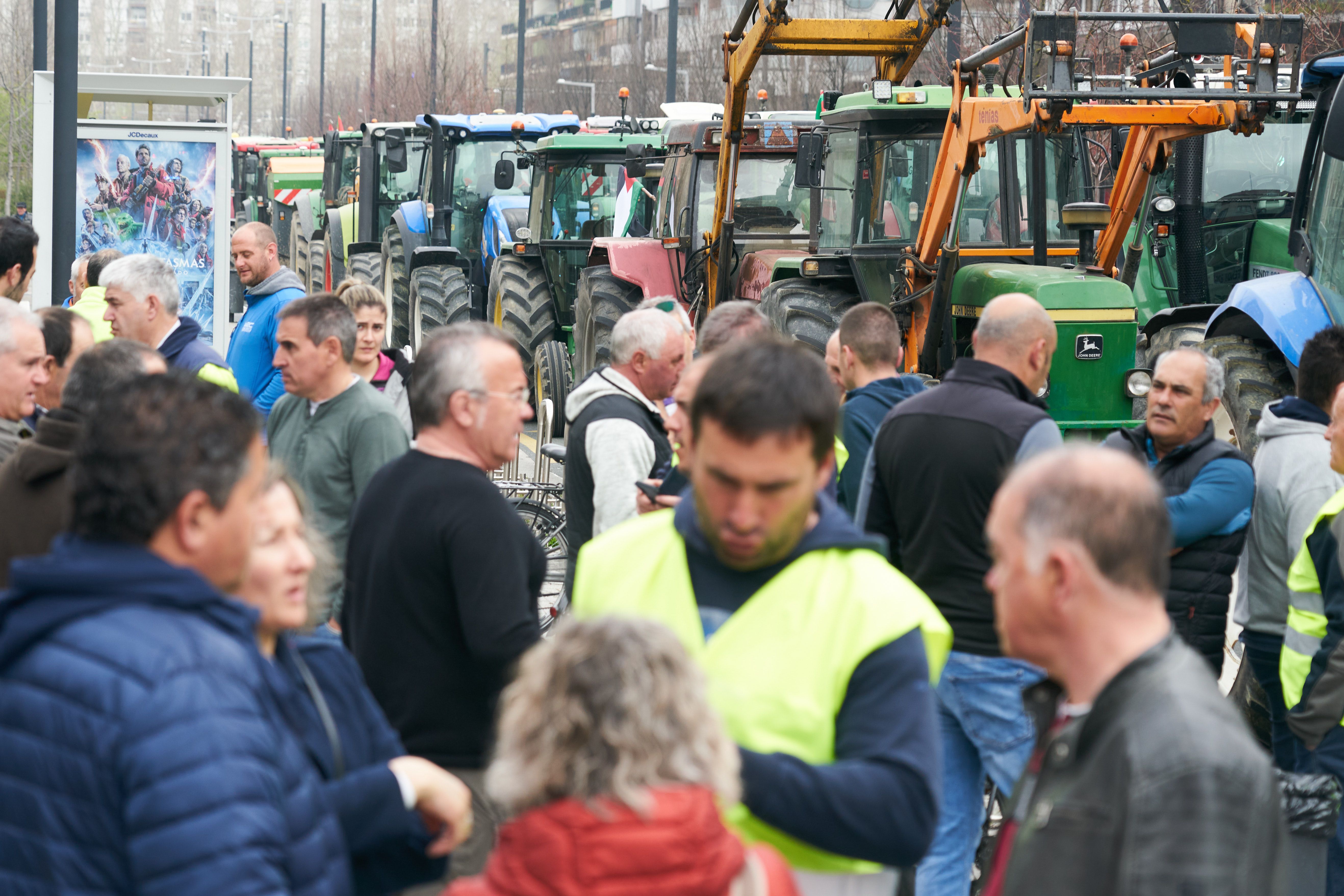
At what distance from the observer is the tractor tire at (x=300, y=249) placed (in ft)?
91.5

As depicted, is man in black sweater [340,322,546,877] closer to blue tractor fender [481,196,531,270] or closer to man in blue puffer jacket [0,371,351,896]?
man in blue puffer jacket [0,371,351,896]

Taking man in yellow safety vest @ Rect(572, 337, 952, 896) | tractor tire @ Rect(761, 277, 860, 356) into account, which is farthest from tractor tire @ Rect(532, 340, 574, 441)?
man in yellow safety vest @ Rect(572, 337, 952, 896)

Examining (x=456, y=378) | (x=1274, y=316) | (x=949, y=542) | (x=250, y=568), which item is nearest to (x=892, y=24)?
(x=1274, y=316)

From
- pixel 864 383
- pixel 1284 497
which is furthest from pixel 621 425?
pixel 1284 497

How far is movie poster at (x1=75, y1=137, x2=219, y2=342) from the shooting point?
33.4 feet

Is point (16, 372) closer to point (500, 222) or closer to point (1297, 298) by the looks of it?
point (1297, 298)

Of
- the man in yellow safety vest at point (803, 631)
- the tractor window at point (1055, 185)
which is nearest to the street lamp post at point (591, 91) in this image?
the tractor window at point (1055, 185)

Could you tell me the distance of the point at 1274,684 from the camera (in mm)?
4766

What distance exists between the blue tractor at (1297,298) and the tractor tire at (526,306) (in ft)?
23.8

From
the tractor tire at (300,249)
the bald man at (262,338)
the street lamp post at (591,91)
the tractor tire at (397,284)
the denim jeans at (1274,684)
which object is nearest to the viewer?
the denim jeans at (1274,684)

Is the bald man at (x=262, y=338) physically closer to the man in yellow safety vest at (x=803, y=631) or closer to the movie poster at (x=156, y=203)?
the movie poster at (x=156, y=203)

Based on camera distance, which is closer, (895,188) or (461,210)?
(895,188)

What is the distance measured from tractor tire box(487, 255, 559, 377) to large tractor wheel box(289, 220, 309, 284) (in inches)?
515

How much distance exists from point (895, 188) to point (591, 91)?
141ft
